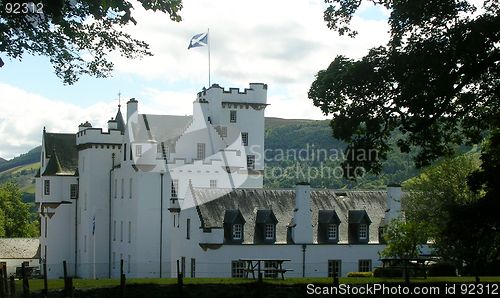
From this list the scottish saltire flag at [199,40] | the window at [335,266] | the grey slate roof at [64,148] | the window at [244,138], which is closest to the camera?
the window at [335,266]

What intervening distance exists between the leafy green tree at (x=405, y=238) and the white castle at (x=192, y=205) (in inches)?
182

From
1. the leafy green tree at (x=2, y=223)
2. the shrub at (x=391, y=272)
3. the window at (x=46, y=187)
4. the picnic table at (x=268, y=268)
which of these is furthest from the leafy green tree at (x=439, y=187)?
the leafy green tree at (x=2, y=223)

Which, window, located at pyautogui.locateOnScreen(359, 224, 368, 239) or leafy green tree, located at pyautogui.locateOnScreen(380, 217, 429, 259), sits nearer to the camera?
leafy green tree, located at pyautogui.locateOnScreen(380, 217, 429, 259)

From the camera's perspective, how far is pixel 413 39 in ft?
79.5

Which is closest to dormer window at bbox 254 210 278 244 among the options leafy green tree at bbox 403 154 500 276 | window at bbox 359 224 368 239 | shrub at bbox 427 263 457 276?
window at bbox 359 224 368 239

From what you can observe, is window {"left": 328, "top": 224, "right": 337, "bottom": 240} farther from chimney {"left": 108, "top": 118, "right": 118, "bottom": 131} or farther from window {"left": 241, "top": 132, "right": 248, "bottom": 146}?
chimney {"left": 108, "top": 118, "right": 118, "bottom": 131}

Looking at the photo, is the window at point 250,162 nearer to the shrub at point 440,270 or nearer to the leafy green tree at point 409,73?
the shrub at point 440,270

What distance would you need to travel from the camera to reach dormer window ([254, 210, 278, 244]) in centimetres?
5391

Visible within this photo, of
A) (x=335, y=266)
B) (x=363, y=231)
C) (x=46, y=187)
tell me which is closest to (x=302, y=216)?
(x=335, y=266)

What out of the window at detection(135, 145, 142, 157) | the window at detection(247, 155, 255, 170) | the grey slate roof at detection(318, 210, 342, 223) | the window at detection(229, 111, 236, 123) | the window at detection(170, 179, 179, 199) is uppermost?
the window at detection(229, 111, 236, 123)

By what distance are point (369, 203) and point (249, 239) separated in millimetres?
9679

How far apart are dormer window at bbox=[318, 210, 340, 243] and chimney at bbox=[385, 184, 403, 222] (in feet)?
11.7

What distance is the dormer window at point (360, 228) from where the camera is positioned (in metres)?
55.7

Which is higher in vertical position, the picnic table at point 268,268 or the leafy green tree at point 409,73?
the leafy green tree at point 409,73
